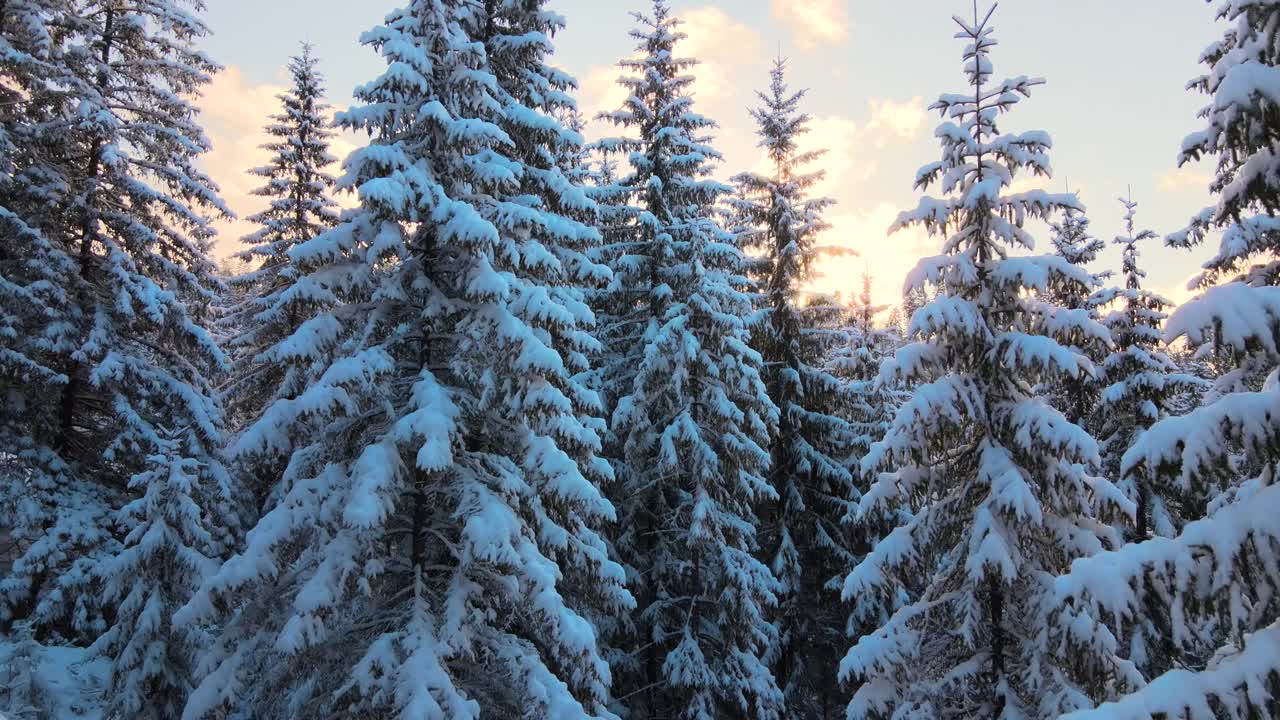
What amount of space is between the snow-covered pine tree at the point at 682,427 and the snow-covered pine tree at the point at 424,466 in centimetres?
416

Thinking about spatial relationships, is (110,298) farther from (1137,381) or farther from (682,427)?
(1137,381)

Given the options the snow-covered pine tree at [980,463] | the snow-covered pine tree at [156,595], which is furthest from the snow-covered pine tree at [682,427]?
the snow-covered pine tree at [156,595]

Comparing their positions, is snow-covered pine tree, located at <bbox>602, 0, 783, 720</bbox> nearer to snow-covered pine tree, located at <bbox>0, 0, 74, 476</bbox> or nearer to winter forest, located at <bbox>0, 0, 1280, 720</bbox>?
winter forest, located at <bbox>0, 0, 1280, 720</bbox>

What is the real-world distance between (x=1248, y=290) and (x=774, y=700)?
43.1ft

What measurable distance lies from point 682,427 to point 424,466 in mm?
7541

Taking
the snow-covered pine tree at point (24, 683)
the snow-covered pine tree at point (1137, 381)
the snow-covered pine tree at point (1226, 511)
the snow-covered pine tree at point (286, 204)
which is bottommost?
the snow-covered pine tree at point (24, 683)

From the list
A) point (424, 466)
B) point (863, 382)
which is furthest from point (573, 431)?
point (863, 382)

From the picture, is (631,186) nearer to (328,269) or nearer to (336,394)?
(328,269)

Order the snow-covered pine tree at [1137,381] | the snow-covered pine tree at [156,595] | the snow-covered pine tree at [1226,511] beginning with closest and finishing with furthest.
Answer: the snow-covered pine tree at [1226,511] < the snow-covered pine tree at [156,595] < the snow-covered pine tree at [1137,381]

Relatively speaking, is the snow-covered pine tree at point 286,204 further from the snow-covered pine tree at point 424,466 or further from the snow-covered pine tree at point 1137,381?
the snow-covered pine tree at point 1137,381

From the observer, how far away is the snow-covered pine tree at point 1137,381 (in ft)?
59.3

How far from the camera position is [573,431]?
34.6 feet

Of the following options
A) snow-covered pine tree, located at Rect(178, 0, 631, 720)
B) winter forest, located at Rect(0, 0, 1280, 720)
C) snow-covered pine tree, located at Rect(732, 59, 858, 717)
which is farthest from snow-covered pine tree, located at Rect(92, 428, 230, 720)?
snow-covered pine tree, located at Rect(732, 59, 858, 717)

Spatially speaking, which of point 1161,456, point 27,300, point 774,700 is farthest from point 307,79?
point 1161,456
